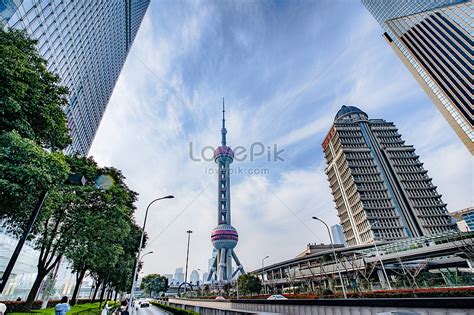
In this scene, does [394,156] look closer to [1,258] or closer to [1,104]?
[1,104]

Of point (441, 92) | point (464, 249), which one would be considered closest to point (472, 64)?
point (441, 92)

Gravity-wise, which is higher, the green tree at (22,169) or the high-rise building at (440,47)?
the high-rise building at (440,47)

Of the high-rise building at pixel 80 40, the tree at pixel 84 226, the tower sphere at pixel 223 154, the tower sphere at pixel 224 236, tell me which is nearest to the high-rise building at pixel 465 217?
the tower sphere at pixel 224 236

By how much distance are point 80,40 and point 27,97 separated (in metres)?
36.6

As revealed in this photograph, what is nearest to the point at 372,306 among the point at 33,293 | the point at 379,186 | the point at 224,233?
the point at 33,293

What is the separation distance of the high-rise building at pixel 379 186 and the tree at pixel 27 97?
7494cm

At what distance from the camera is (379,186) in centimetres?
7656

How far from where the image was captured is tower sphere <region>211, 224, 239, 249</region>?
109 meters

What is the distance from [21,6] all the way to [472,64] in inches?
3235

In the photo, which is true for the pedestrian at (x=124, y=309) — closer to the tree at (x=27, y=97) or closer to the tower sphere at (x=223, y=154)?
the tree at (x=27, y=97)

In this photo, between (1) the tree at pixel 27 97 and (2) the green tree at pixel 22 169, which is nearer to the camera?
(2) the green tree at pixel 22 169

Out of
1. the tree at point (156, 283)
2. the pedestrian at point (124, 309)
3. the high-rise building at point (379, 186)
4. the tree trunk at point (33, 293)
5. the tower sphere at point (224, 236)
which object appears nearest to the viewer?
the pedestrian at point (124, 309)

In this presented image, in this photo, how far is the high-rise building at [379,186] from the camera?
68.2 metres

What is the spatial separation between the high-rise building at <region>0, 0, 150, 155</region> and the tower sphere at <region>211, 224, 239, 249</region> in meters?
69.6
